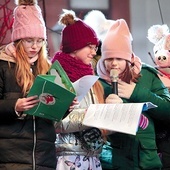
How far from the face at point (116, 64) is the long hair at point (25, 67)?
351 millimetres

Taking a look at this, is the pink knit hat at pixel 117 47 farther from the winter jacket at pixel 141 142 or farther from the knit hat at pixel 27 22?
the knit hat at pixel 27 22

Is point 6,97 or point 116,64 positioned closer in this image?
point 6,97

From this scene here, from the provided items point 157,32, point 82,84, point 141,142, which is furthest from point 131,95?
point 157,32

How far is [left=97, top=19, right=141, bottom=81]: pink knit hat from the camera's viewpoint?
2111 mm

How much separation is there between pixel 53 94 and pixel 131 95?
561 mm

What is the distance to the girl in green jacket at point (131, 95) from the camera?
2072 millimetres

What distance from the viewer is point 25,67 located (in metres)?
1.80

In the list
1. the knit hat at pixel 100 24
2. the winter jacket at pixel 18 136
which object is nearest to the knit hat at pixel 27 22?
the winter jacket at pixel 18 136

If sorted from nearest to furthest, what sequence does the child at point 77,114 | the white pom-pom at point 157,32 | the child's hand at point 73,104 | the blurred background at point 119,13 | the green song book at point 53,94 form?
the green song book at point 53,94, the child's hand at point 73,104, the child at point 77,114, the white pom-pom at point 157,32, the blurred background at point 119,13

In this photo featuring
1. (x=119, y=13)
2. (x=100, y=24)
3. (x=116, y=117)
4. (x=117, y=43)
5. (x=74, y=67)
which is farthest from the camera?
(x=119, y=13)

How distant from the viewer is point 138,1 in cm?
310

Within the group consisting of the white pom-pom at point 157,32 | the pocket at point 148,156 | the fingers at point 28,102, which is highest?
the white pom-pom at point 157,32

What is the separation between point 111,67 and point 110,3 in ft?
3.33

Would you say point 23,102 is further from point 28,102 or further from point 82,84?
point 82,84
